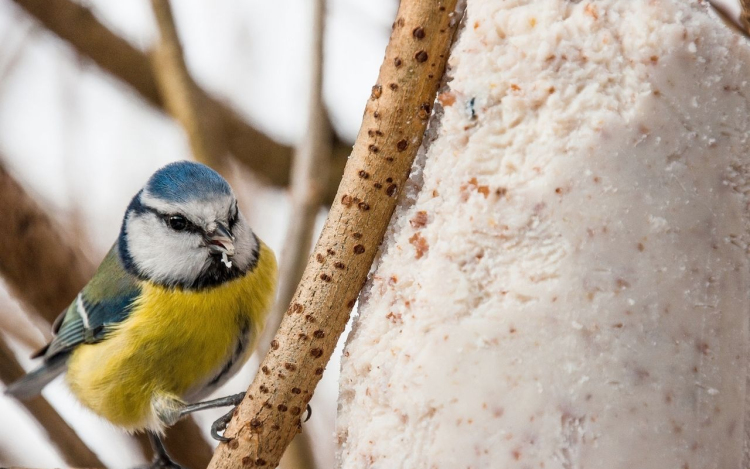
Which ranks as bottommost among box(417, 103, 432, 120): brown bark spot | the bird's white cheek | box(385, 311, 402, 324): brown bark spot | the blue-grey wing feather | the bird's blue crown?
the blue-grey wing feather

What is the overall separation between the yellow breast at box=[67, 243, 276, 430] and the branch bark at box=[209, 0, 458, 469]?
1.34 feet

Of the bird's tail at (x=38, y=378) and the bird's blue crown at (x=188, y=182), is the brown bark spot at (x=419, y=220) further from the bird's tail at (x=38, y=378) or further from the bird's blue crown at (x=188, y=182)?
the bird's tail at (x=38, y=378)

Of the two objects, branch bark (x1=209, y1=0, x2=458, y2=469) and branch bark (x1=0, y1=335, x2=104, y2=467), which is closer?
branch bark (x1=209, y1=0, x2=458, y2=469)

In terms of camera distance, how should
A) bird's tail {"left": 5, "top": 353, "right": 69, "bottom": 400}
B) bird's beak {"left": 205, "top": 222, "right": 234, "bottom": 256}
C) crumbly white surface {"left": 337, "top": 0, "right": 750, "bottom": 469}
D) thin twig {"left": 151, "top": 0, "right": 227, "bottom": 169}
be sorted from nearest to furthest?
crumbly white surface {"left": 337, "top": 0, "right": 750, "bottom": 469} → bird's beak {"left": 205, "top": 222, "right": 234, "bottom": 256} → bird's tail {"left": 5, "top": 353, "right": 69, "bottom": 400} → thin twig {"left": 151, "top": 0, "right": 227, "bottom": 169}

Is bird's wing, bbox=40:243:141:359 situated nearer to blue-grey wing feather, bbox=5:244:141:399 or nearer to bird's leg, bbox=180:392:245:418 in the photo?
blue-grey wing feather, bbox=5:244:141:399

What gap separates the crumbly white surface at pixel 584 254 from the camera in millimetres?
523

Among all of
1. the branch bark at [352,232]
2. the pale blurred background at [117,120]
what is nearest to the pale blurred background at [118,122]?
the pale blurred background at [117,120]

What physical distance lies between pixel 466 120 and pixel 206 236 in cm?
59

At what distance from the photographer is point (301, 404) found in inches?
25.9

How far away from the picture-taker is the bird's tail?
116 centimetres

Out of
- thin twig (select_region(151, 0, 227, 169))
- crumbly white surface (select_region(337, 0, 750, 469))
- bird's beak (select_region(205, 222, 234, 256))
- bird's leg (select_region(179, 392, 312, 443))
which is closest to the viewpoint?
crumbly white surface (select_region(337, 0, 750, 469))

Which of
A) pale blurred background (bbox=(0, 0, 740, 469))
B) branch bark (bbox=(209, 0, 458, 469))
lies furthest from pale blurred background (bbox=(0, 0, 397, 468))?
branch bark (bbox=(209, 0, 458, 469))

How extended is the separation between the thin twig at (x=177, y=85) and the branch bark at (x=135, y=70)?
0.05 metres

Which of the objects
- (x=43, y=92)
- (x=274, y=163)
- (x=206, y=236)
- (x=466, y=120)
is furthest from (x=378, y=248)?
(x=43, y=92)
